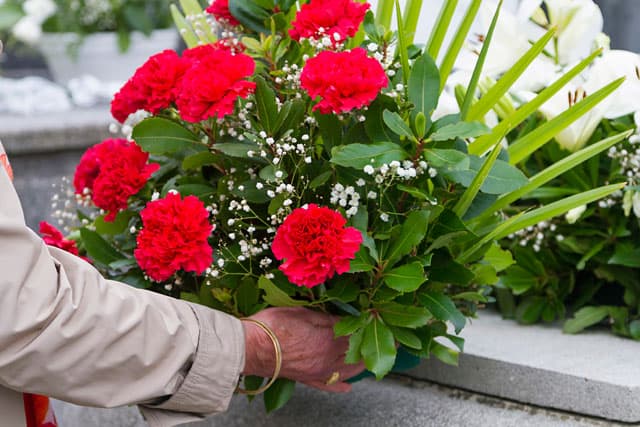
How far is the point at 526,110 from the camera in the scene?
1.24 meters

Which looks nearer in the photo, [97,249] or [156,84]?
[156,84]

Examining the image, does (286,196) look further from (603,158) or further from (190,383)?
(603,158)

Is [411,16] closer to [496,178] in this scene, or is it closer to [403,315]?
[496,178]

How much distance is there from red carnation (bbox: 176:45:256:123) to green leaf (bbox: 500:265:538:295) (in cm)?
70

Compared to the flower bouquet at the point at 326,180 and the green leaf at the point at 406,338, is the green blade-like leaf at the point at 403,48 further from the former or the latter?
the green leaf at the point at 406,338

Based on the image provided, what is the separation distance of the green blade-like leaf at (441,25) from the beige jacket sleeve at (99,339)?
512mm

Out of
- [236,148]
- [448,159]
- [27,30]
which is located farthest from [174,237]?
[27,30]

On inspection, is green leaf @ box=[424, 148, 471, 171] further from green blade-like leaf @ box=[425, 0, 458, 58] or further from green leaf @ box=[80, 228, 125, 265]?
green leaf @ box=[80, 228, 125, 265]

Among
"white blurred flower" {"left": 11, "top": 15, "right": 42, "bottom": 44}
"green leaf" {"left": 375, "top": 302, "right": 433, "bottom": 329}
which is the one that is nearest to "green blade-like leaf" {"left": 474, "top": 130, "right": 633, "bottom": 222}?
"green leaf" {"left": 375, "top": 302, "right": 433, "bottom": 329}

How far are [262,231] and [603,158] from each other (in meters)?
0.70

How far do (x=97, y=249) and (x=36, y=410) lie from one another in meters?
0.29

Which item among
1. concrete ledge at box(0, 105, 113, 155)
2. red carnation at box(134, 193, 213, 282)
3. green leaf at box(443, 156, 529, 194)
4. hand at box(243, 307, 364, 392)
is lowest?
concrete ledge at box(0, 105, 113, 155)

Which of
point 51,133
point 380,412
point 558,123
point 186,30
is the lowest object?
point 51,133

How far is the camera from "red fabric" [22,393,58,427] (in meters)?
1.18
